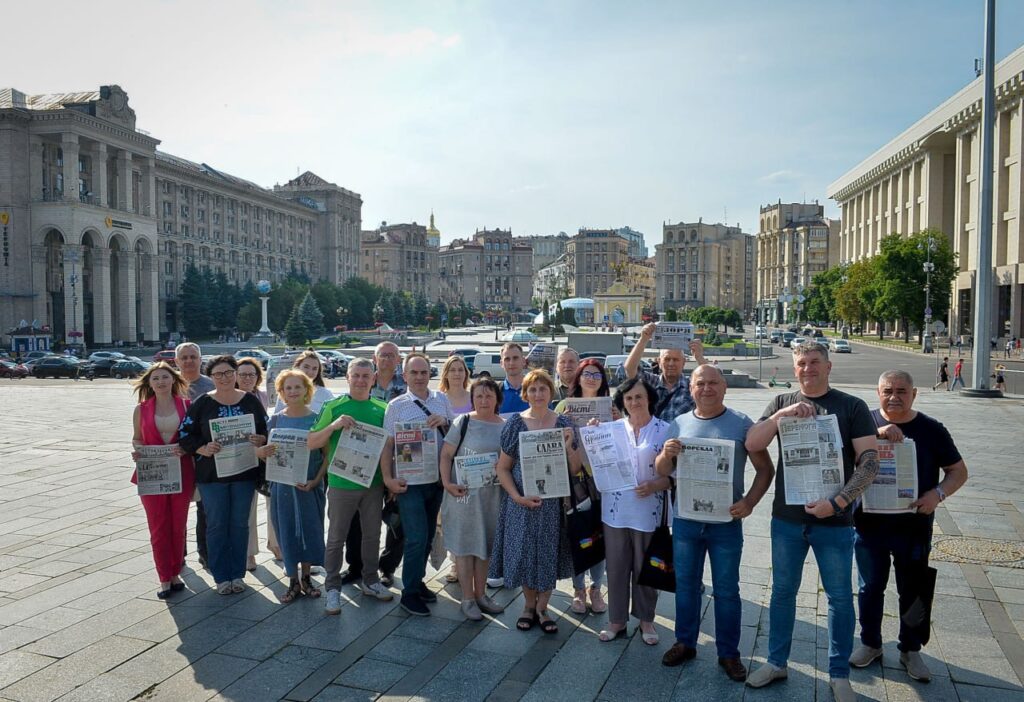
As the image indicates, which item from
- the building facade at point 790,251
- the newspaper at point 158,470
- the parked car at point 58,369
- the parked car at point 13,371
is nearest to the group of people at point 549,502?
the newspaper at point 158,470

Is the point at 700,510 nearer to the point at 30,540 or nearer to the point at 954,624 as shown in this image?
the point at 954,624

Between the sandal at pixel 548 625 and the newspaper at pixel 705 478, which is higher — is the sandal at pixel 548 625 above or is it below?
below

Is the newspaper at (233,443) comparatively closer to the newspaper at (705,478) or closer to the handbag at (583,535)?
the handbag at (583,535)

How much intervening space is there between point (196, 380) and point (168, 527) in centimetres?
169

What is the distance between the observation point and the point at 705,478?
4863 millimetres

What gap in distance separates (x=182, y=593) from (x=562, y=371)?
3675 millimetres

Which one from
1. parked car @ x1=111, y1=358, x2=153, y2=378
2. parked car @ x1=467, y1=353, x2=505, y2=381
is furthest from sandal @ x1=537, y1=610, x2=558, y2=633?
parked car @ x1=111, y1=358, x2=153, y2=378

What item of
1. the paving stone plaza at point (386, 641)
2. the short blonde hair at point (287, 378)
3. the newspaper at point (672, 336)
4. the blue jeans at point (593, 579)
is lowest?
the paving stone plaza at point (386, 641)

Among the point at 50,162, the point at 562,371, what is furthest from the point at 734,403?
the point at 50,162

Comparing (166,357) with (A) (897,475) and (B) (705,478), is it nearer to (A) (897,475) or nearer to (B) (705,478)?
(B) (705,478)

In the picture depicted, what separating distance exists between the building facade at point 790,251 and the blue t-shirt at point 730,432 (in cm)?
12190

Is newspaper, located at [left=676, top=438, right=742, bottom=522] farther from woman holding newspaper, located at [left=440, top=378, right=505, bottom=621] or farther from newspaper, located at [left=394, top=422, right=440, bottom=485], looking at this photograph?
newspaper, located at [left=394, top=422, right=440, bottom=485]

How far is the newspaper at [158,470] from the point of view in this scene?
21.0 feet

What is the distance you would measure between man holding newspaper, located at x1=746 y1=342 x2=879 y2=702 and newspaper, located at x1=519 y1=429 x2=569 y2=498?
1.34 metres
